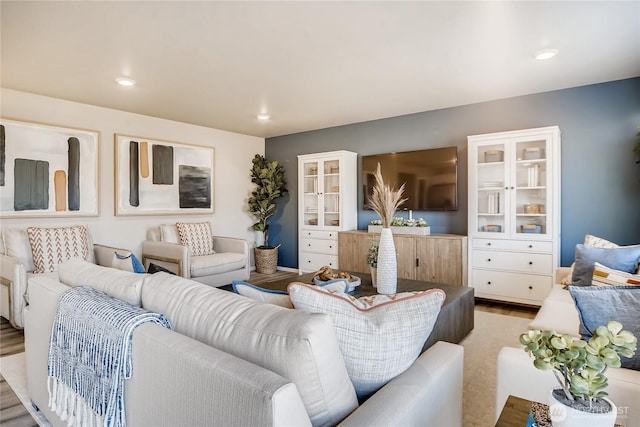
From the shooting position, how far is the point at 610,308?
3.93 ft

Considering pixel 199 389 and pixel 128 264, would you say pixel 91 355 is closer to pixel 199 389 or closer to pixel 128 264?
pixel 199 389

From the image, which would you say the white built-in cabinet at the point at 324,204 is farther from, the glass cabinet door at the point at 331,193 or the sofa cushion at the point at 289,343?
the sofa cushion at the point at 289,343

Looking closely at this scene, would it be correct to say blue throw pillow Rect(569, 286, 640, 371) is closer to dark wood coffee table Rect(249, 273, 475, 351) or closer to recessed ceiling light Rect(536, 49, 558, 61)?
dark wood coffee table Rect(249, 273, 475, 351)

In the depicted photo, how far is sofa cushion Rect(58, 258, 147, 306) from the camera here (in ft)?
4.73

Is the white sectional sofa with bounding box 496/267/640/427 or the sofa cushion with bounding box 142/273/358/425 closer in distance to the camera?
the sofa cushion with bounding box 142/273/358/425

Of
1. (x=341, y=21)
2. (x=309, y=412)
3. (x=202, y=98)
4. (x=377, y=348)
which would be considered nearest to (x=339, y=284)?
(x=377, y=348)

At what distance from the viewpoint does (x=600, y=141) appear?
362 cm

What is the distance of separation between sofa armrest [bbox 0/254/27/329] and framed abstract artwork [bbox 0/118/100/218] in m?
0.91

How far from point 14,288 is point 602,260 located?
467 centimetres

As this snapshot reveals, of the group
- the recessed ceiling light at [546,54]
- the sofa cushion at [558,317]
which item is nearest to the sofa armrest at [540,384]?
the sofa cushion at [558,317]

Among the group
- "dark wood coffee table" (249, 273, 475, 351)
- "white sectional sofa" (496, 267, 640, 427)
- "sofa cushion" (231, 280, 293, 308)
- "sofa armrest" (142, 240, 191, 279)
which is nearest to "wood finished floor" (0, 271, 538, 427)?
"dark wood coffee table" (249, 273, 475, 351)

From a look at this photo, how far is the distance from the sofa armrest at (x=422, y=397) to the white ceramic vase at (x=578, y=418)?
33 cm

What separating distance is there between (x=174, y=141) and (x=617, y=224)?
18.0ft

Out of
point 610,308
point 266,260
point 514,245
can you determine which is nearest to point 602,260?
point 514,245
